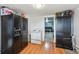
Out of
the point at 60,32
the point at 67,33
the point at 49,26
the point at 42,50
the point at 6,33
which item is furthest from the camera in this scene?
the point at 49,26

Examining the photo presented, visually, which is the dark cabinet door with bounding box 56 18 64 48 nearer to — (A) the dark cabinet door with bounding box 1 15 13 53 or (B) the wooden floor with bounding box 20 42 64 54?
(B) the wooden floor with bounding box 20 42 64 54

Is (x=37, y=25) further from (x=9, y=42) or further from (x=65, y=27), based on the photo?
(x=9, y=42)

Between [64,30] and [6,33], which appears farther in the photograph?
[64,30]

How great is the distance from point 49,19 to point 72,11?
2.60 metres

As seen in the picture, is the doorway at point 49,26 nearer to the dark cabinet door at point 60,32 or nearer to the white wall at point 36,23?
the white wall at point 36,23

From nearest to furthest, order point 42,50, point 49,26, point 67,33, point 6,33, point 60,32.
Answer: point 6,33
point 42,50
point 67,33
point 60,32
point 49,26

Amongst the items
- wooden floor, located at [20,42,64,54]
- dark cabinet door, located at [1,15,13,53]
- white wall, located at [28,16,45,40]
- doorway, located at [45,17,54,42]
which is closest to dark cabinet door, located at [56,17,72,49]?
wooden floor, located at [20,42,64,54]

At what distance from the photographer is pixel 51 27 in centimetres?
746

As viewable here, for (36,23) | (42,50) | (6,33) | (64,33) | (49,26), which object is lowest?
(42,50)

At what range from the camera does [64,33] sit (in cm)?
517

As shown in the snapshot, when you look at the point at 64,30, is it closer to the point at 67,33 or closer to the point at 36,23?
the point at 67,33

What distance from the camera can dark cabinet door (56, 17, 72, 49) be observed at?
504 centimetres

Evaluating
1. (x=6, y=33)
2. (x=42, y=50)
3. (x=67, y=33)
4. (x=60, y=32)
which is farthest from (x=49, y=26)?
(x=6, y=33)
